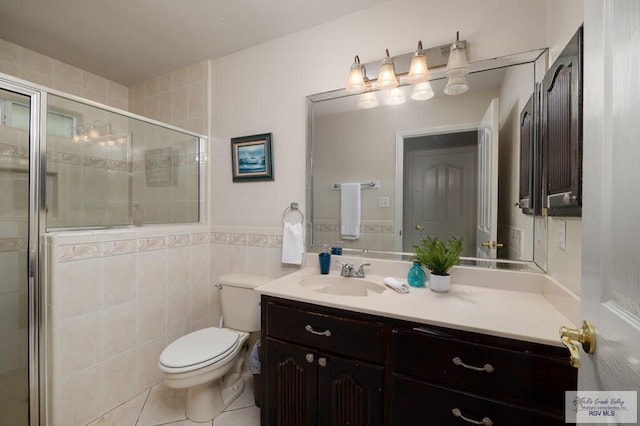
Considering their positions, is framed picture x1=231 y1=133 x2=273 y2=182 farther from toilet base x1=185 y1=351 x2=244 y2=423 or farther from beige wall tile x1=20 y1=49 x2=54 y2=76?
beige wall tile x1=20 y1=49 x2=54 y2=76

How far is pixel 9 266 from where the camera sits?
1.38 meters

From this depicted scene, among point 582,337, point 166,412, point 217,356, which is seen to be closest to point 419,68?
point 582,337

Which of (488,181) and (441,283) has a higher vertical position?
(488,181)

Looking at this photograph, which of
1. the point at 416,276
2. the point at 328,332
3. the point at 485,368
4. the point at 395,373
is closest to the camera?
the point at 485,368

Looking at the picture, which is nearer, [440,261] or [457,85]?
[440,261]

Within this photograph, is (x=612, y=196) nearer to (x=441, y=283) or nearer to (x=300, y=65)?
(x=441, y=283)

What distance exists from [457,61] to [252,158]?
4.54 ft

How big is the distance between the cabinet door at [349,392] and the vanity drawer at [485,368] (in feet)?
0.41

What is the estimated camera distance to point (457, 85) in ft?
4.57

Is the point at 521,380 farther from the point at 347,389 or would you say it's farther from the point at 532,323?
the point at 347,389

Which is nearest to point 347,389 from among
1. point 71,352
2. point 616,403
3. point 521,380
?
point 521,380

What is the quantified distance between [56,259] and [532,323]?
214 cm

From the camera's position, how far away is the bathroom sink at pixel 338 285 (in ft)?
4.88

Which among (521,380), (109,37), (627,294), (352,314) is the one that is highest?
(109,37)
